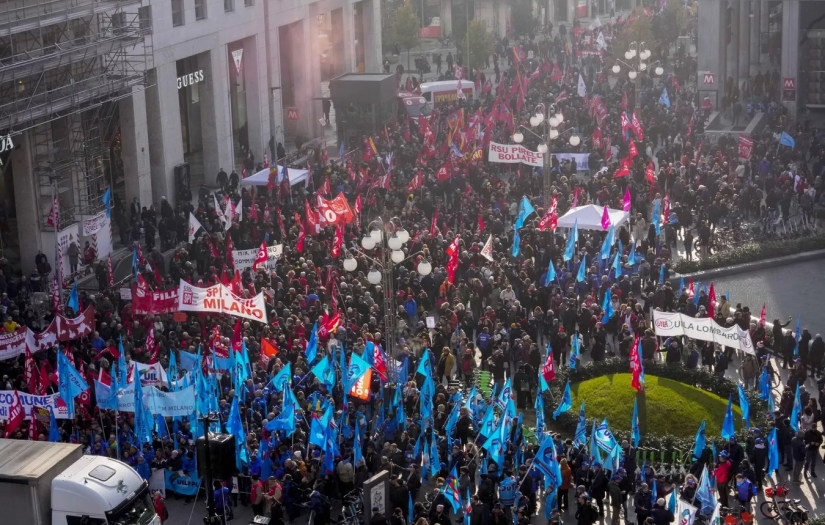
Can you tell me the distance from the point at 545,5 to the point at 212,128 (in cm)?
5332

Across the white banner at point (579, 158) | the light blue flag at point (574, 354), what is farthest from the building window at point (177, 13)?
the light blue flag at point (574, 354)

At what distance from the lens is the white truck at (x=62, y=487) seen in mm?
19141

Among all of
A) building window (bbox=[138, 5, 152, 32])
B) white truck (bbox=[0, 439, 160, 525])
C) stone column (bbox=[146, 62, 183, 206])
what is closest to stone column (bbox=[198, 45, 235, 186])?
stone column (bbox=[146, 62, 183, 206])

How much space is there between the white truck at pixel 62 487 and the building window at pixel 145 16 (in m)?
27.2

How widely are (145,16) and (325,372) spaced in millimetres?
22970

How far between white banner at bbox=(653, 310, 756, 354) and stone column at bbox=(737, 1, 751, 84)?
3700 centimetres

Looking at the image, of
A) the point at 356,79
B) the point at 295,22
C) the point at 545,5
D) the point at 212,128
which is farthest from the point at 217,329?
the point at 545,5

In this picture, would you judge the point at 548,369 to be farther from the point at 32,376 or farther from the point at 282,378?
the point at 32,376

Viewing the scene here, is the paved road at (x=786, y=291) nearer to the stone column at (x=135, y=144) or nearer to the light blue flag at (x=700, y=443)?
the light blue flag at (x=700, y=443)

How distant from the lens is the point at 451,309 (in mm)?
31234

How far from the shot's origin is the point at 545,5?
9931cm

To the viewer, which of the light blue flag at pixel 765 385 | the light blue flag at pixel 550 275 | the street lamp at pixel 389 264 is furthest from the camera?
the light blue flag at pixel 550 275

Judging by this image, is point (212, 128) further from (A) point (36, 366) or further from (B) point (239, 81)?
(A) point (36, 366)

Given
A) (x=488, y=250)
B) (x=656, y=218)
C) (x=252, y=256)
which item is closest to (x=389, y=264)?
(x=488, y=250)
